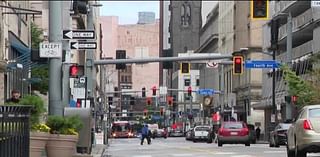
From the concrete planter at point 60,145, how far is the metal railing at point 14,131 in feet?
22.8

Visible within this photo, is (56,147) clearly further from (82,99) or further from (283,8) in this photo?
(283,8)

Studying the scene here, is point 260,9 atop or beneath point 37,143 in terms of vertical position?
atop

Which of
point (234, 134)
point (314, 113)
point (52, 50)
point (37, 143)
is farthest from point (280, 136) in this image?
point (37, 143)

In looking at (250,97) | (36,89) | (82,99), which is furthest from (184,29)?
(82,99)

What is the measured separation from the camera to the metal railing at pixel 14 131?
12.1 metres

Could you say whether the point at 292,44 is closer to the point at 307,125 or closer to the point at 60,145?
the point at 307,125

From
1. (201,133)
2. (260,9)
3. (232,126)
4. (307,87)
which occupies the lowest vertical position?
(201,133)

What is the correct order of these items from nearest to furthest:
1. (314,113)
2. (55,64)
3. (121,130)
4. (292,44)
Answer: (314,113)
(55,64)
(292,44)
(121,130)

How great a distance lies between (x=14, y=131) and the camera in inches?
504

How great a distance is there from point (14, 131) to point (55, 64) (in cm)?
932

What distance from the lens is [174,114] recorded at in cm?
15500

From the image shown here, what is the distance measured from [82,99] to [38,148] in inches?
716

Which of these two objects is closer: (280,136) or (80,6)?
(80,6)

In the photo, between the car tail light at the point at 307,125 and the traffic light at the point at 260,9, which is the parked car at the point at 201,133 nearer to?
the traffic light at the point at 260,9
